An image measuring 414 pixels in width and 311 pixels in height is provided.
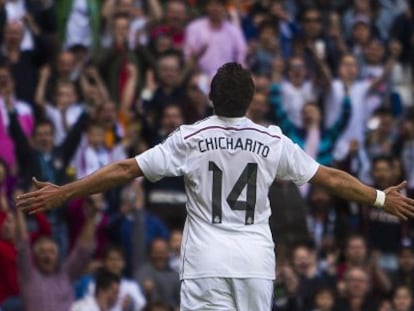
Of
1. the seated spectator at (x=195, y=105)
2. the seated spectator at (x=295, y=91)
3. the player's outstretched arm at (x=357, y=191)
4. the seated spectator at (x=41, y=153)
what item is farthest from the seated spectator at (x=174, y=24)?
the player's outstretched arm at (x=357, y=191)

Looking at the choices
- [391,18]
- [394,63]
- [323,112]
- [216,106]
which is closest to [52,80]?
[323,112]

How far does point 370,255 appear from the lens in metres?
16.8

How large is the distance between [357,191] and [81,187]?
1.58 m

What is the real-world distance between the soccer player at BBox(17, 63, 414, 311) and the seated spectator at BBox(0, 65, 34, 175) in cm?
614

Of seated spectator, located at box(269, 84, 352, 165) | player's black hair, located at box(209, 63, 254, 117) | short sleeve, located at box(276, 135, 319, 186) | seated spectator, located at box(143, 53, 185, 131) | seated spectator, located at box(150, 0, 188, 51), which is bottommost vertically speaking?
short sleeve, located at box(276, 135, 319, 186)

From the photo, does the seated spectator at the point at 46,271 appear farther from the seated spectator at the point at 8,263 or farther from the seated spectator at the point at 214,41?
the seated spectator at the point at 214,41

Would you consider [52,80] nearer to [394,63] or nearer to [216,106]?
[394,63]

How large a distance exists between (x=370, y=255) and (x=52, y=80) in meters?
3.71

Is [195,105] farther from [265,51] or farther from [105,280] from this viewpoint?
[105,280]

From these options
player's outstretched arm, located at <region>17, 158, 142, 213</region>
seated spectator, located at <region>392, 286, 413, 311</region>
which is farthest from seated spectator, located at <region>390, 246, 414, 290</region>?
player's outstretched arm, located at <region>17, 158, 142, 213</region>

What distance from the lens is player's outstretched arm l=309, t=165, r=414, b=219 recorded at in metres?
10.2

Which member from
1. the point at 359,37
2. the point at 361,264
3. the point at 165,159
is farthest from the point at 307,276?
the point at 165,159

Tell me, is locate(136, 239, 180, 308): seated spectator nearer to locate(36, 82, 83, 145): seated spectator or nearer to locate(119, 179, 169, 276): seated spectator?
locate(119, 179, 169, 276): seated spectator

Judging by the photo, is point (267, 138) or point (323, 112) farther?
point (323, 112)
